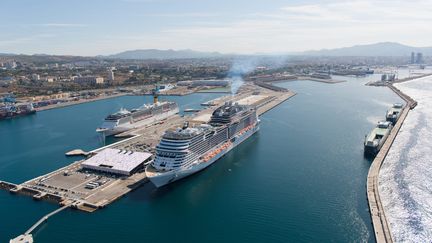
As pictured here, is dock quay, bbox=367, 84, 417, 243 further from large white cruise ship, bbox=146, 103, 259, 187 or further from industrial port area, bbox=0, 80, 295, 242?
industrial port area, bbox=0, 80, 295, 242

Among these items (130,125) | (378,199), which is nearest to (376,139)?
(378,199)

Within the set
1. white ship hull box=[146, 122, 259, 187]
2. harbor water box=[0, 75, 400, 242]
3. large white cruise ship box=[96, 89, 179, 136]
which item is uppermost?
large white cruise ship box=[96, 89, 179, 136]

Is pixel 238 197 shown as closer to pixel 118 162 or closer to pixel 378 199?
pixel 378 199

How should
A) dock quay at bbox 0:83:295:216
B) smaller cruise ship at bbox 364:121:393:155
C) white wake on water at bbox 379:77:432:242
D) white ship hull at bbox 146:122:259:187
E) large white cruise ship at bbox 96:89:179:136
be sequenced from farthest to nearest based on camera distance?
large white cruise ship at bbox 96:89:179:136, smaller cruise ship at bbox 364:121:393:155, white ship hull at bbox 146:122:259:187, dock quay at bbox 0:83:295:216, white wake on water at bbox 379:77:432:242

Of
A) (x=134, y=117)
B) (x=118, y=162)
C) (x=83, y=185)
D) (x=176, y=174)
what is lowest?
(x=83, y=185)

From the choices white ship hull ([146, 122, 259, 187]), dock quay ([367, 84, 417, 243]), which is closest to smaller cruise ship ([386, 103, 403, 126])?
dock quay ([367, 84, 417, 243])

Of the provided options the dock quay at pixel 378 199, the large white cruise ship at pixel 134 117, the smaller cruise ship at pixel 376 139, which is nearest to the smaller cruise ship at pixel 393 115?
the smaller cruise ship at pixel 376 139

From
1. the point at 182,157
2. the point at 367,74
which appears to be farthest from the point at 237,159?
the point at 367,74

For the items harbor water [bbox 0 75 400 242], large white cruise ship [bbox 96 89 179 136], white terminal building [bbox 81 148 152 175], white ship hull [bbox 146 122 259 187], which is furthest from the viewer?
→ large white cruise ship [bbox 96 89 179 136]
